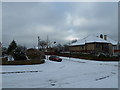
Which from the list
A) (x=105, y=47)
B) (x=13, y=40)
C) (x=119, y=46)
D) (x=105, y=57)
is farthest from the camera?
(x=13, y=40)

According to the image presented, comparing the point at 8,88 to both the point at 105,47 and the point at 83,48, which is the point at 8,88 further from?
the point at 83,48

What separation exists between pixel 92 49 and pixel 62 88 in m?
47.2

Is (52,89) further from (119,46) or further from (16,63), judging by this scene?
(119,46)

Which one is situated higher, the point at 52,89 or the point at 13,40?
the point at 13,40

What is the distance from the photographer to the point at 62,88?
29.5 ft

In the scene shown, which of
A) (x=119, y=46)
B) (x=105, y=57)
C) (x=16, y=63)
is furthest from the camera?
(x=119, y=46)

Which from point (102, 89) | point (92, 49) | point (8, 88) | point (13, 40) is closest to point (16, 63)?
point (8, 88)

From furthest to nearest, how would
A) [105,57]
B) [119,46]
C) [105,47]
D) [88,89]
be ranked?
1. [119,46]
2. [105,47]
3. [105,57]
4. [88,89]

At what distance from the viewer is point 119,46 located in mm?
56625

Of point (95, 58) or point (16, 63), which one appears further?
point (95, 58)

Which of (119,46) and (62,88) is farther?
(119,46)

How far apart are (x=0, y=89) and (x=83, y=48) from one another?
53.1 m

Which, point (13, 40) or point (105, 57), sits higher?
point (13, 40)

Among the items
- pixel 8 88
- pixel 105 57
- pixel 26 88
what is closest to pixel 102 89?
pixel 26 88
